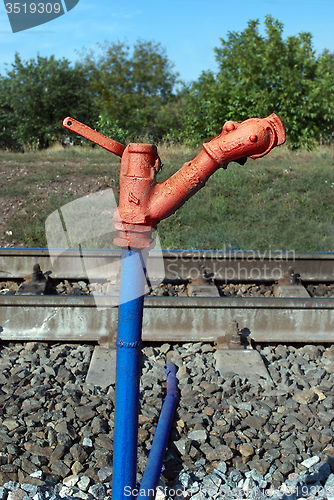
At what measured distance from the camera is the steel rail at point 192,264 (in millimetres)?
5539

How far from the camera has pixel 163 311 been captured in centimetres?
424

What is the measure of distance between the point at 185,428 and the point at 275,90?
14.3 m

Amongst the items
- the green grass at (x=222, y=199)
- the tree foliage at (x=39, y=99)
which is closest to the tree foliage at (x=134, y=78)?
the tree foliage at (x=39, y=99)

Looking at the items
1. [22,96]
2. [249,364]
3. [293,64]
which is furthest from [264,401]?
[22,96]

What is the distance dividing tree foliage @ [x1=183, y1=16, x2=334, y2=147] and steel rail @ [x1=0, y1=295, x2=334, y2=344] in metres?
11.0

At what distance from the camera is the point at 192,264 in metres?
5.67

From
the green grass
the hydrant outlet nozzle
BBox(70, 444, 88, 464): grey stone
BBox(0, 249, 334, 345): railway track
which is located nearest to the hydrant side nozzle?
the hydrant outlet nozzle

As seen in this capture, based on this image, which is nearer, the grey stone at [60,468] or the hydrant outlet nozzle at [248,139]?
the hydrant outlet nozzle at [248,139]

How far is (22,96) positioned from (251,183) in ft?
62.5

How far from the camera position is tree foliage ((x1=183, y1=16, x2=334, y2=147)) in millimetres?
15227

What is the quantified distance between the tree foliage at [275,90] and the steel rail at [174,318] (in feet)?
36.1

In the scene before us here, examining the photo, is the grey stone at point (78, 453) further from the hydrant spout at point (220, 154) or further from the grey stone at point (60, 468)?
the hydrant spout at point (220, 154)

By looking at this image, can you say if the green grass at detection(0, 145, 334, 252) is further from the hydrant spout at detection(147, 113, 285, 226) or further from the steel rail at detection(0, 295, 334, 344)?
the hydrant spout at detection(147, 113, 285, 226)

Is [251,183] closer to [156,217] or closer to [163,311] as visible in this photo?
[163,311]
